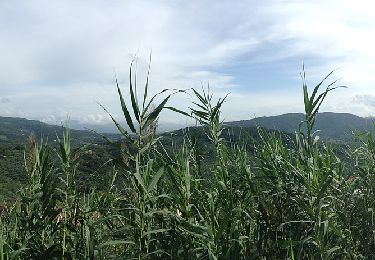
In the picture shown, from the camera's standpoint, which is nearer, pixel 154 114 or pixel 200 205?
pixel 154 114

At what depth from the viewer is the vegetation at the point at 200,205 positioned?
12.2ft

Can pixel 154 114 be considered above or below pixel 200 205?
above

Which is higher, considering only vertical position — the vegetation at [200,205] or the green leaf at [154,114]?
the green leaf at [154,114]

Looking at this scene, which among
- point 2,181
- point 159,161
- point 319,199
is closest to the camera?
point 319,199

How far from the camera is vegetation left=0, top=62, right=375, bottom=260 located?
12.2 ft

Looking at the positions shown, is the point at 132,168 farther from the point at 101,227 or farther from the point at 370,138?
the point at 370,138

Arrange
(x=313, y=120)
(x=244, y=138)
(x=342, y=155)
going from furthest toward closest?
(x=342, y=155) → (x=244, y=138) → (x=313, y=120)

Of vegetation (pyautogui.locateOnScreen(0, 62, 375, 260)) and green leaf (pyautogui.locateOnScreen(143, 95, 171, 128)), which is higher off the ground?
green leaf (pyautogui.locateOnScreen(143, 95, 171, 128))

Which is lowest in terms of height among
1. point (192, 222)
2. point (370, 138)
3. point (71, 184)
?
point (192, 222)

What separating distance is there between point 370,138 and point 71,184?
3.80 metres

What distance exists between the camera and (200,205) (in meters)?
4.16

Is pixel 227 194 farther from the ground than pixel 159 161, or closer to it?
closer to it

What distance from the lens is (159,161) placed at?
4.43 meters

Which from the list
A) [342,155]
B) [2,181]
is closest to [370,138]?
[342,155]
